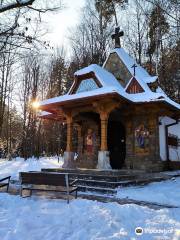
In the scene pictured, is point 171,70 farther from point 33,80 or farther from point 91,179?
point 91,179

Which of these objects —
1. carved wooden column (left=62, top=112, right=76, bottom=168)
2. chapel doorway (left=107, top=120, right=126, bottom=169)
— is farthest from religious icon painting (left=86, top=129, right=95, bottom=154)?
carved wooden column (left=62, top=112, right=76, bottom=168)

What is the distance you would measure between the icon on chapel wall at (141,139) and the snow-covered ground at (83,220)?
6.63 meters

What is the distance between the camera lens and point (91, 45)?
1179 inches

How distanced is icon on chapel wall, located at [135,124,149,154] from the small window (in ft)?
10.2

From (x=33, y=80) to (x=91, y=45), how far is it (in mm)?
7089

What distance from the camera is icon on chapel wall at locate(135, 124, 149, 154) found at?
1498cm

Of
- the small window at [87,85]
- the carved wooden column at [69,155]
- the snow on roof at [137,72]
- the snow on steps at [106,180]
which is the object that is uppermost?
the snow on roof at [137,72]

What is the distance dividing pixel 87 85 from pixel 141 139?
12.4ft

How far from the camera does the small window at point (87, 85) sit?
1462cm

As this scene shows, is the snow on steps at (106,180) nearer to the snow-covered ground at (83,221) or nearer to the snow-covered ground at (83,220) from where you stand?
the snow-covered ground at (83,220)

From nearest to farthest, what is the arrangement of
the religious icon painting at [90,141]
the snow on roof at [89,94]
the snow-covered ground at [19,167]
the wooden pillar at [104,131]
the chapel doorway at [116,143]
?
the snow on roof at [89,94] < the wooden pillar at [104,131] < the snow-covered ground at [19,167] < the chapel doorway at [116,143] < the religious icon painting at [90,141]

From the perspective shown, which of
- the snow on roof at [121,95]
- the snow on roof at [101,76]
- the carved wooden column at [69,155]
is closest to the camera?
the snow on roof at [121,95]

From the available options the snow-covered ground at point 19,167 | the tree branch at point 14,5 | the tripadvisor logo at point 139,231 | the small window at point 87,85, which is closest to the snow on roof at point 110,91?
the small window at point 87,85

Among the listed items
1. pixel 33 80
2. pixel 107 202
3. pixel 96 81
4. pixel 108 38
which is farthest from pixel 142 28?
pixel 107 202
